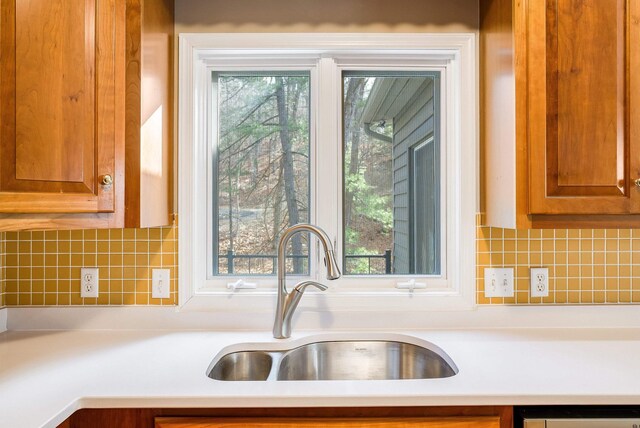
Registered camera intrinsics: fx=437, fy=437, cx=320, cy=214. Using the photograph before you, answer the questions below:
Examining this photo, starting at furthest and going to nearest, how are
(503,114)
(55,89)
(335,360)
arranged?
1. (335,360)
2. (503,114)
3. (55,89)

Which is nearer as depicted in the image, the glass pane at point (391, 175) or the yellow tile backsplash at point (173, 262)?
the yellow tile backsplash at point (173, 262)

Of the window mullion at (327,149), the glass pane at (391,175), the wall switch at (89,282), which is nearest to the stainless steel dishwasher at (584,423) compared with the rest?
the glass pane at (391,175)

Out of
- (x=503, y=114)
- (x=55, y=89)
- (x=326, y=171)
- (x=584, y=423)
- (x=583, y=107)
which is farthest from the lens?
(x=326, y=171)

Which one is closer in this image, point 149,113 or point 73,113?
point 73,113

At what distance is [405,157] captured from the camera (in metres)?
1.80

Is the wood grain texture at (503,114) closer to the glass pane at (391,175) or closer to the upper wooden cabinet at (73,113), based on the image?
the glass pane at (391,175)

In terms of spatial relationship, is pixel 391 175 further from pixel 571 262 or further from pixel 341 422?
pixel 341 422

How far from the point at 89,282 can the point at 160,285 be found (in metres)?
0.27

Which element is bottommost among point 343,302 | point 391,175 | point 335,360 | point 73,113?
point 335,360

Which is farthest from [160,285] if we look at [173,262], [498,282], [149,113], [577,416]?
[577,416]

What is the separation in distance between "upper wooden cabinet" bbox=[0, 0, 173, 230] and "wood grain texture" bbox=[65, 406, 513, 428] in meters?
0.53

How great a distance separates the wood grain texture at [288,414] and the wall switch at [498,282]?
633mm

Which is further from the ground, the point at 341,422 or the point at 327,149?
the point at 327,149

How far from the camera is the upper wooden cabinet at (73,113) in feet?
3.85
